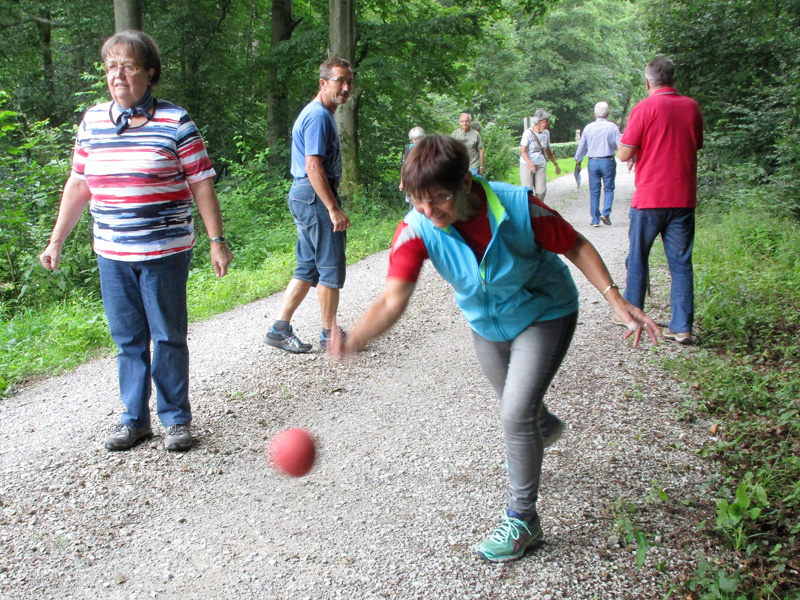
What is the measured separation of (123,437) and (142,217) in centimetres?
139

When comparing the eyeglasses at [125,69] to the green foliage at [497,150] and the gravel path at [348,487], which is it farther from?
the green foliage at [497,150]

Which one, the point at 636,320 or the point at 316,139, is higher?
the point at 316,139

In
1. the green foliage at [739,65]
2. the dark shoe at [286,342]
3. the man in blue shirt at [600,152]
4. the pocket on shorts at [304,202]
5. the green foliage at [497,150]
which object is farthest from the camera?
the green foliage at [497,150]

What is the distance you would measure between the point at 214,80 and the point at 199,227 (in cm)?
653

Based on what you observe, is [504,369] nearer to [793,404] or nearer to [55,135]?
[793,404]

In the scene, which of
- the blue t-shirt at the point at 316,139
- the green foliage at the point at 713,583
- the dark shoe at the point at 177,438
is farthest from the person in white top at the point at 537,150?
the green foliage at the point at 713,583

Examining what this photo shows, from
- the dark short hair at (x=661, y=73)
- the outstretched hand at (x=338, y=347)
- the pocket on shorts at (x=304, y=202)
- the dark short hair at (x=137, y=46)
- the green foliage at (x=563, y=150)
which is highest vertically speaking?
the dark short hair at (x=137, y=46)

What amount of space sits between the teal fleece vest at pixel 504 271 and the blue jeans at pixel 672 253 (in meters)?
3.20

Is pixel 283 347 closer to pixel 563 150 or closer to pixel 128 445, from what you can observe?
pixel 128 445

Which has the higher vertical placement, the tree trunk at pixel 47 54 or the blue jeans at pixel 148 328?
the tree trunk at pixel 47 54

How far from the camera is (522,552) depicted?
307 cm

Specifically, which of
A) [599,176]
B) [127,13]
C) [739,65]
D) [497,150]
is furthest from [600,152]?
[497,150]

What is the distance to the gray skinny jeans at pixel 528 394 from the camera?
2951mm

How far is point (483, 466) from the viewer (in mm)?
3996
